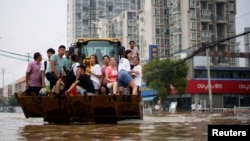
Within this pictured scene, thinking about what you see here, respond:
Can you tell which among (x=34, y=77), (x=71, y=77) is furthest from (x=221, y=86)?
(x=34, y=77)

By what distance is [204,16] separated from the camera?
59531mm

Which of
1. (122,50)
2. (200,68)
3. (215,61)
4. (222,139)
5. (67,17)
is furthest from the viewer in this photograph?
(67,17)

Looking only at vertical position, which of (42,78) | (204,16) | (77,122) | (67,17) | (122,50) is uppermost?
(67,17)

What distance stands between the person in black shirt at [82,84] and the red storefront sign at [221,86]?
41509 millimetres

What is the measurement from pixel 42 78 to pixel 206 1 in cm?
5286

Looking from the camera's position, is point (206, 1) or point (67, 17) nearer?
point (206, 1)

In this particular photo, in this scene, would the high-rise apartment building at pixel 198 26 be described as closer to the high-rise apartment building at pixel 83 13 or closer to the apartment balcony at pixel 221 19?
the apartment balcony at pixel 221 19

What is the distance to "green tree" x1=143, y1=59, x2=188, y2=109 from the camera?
4584 centimetres

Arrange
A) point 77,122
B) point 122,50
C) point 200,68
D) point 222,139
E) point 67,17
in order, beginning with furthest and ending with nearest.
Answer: point 67,17
point 200,68
point 122,50
point 77,122
point 222,139

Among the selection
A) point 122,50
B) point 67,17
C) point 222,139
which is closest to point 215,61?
point 122,50

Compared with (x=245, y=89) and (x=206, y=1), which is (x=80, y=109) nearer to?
(x=245, y=89)

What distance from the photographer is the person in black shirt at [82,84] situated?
1012cm

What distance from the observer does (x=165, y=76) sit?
152 feet

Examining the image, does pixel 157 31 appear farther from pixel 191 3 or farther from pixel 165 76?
pixel 165 76
